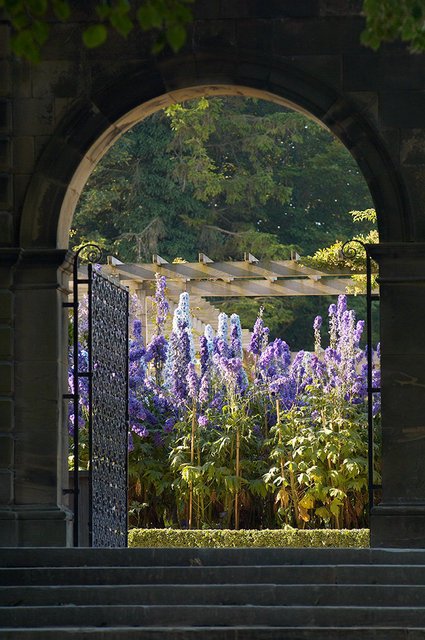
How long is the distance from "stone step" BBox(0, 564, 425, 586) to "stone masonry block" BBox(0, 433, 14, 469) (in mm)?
1360

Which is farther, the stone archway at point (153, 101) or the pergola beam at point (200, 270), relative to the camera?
the pergola beam at point (200, 270)

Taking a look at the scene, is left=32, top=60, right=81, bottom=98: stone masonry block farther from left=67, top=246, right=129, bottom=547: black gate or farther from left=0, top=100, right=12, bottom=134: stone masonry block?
left=67, top=246, right=129, bottom=547: black gate

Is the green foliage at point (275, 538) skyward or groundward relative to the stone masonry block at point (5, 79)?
groundward

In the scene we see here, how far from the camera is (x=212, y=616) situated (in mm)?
6883

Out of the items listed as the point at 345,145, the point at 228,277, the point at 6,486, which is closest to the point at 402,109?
the point at 345,145

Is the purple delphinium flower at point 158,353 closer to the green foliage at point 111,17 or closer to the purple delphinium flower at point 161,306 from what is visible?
the purple delphinium flower at point 161,306

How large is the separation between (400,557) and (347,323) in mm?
4520

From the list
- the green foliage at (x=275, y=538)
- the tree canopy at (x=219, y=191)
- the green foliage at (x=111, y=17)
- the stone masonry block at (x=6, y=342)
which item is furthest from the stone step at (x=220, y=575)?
the tree canopy at (x=219, y=191)

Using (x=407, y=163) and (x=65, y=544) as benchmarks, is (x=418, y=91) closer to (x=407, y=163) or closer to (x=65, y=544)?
(x=407, y=163)

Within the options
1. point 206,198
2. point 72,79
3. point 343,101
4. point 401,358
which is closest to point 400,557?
point 401,358

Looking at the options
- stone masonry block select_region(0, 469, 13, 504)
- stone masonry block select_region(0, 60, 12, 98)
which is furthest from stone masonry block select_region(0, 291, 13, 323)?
stone masonry block select_region(0, 60, 12, 98)

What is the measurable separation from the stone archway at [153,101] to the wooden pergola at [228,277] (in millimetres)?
7698

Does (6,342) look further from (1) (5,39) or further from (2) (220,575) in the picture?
(2) (220,575)

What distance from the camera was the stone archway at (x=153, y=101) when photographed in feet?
28.9
